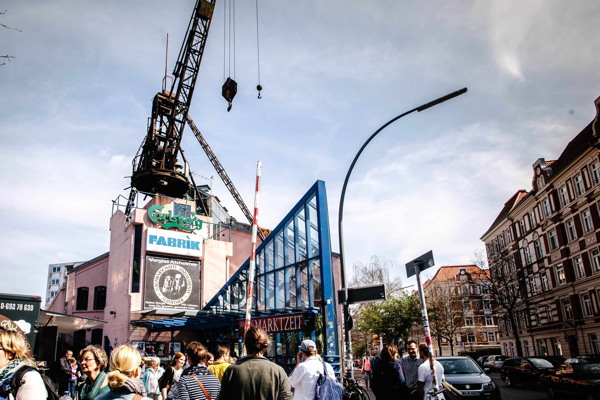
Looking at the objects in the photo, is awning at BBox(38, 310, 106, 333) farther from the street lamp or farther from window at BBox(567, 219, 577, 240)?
window at BBox(567, 219, 577, 240)

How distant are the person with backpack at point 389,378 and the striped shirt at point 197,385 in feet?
11.8

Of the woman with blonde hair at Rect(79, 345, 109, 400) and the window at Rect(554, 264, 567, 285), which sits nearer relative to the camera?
the woman with blonde hair at Rect(79, 345, 109, 400)

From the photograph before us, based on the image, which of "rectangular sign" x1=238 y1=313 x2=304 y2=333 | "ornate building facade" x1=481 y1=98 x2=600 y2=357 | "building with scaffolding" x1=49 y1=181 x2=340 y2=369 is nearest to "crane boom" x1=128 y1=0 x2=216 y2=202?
"building with scaffolding" x1=49 y1=181 x2=340 y2=369

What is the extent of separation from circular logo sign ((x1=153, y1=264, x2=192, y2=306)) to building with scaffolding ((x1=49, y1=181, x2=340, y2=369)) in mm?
60

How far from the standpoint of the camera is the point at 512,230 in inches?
2074

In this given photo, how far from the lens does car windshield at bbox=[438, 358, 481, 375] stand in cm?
1248

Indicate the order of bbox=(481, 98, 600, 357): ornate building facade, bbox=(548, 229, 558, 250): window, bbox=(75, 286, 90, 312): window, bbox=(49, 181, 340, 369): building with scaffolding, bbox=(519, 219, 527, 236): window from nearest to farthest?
bbox=(49, 181, 340, 369): building with scaffolding
bbox=(75, 286, 90, 312): window
bbox=(481, 98, 600, 357): ornate building facade
bbox=(548, 229, 558, 250): window
bbox=(519, 219, 527, 236): window

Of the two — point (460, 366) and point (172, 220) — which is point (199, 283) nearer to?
point (172, 220)

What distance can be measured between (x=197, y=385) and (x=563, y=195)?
44.0 meters

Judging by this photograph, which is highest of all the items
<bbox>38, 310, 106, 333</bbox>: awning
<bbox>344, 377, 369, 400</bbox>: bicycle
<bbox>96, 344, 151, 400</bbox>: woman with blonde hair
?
<bbox>38, 310, 106, 333</bbox>: awning

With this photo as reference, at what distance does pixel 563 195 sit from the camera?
4072cm

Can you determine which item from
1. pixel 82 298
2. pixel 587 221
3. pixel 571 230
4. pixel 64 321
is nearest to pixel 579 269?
pixel 571 230

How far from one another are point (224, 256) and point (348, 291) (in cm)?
1938

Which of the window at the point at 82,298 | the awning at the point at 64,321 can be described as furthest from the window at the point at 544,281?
the awning at the point at 64,321
